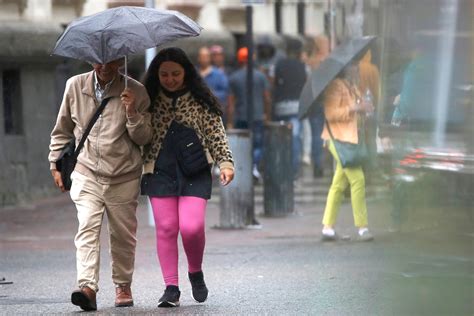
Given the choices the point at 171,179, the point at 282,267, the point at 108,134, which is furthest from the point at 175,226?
the point at 282,267

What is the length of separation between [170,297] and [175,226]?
426 millimetres

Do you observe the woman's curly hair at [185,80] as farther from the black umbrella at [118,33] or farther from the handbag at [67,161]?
the handbag at [67,161]

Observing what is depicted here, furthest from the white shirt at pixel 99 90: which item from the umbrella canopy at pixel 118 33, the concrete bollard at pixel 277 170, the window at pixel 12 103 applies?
the window at pixel 12 103

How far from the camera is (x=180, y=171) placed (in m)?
7.63

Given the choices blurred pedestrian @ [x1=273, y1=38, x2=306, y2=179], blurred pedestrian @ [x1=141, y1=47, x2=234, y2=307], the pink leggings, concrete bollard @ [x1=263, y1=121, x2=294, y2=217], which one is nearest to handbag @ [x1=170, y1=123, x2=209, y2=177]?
blurred pedestrian @ [x1=141, y1=47, x2=234, y2=307]

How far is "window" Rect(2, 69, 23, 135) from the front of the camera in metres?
16.0

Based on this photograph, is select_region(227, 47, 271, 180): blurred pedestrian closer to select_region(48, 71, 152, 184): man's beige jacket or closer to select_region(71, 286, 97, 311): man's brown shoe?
select_region(48, 71, 152, 184): man's beige jacket

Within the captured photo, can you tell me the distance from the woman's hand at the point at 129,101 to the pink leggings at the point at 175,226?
0.58 metres

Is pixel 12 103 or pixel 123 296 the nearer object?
pixel 123 296

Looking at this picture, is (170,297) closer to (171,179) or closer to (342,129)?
(171,179)

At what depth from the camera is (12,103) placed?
16172mm

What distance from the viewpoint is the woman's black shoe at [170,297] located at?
25.1 ft

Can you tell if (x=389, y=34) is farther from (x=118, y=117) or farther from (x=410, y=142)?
(x=118, y=117)

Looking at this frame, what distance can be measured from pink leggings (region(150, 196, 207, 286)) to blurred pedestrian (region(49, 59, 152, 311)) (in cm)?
18
